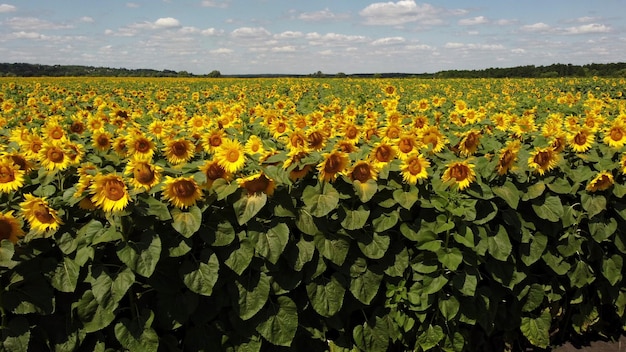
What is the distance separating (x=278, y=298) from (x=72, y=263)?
1.32m

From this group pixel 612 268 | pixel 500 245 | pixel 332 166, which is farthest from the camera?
pixel 612 268

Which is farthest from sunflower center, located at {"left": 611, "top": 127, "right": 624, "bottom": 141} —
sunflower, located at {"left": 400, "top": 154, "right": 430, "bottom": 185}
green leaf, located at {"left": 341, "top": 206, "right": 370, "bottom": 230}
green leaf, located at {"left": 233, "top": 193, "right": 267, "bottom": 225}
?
green leaf, located at {"left": 233, "top": 193, "right": 267, "bottom": 225}

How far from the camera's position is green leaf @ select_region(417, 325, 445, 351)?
11.7 ft

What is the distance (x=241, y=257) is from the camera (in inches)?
118

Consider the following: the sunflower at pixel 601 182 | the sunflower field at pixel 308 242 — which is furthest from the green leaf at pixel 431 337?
the sunflower at pixel 601 182

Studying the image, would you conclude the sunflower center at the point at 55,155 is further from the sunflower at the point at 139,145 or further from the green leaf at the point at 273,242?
the green leaf at the point at 273,242

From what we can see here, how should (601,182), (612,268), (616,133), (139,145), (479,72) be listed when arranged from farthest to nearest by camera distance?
(479,72)
(616,133)
(612,268)
(601,182)
(139,145)

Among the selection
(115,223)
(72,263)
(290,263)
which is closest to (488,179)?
(290,263)

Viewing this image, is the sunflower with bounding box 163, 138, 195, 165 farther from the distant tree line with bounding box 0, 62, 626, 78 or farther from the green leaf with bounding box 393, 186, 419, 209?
the distant tree line with bounding box 0, 62, 626, 78

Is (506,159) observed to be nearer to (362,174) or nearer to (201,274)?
(362,174)

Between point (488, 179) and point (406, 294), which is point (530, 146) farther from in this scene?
point (406, 294)

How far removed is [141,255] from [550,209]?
2.97 metres

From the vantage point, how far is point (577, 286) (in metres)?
3.96

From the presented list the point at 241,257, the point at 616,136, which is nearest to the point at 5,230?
the point at 241,257
